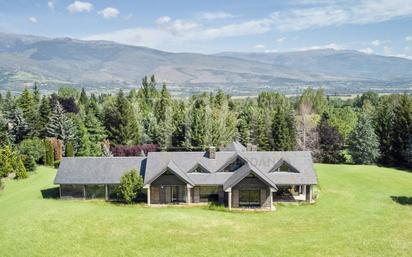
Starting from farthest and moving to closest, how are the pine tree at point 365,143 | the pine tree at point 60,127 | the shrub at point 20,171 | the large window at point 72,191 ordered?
1. the pine tree at point 60,127
2. the pine tree at point 365,143
3. the shrub at point 20,171
4. the large window at point 72,191

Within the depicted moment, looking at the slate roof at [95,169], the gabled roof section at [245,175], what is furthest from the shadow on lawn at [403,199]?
the slate roof at [95,169]

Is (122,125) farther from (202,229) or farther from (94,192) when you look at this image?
(202,229)

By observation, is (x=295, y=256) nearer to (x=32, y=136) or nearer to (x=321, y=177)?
(x=321, y=177)

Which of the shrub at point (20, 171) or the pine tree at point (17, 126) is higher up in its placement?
the pine tree at point (17, 126)

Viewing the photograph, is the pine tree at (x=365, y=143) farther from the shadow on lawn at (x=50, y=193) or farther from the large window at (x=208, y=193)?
the shadow on lawn at (x=50, y=193)

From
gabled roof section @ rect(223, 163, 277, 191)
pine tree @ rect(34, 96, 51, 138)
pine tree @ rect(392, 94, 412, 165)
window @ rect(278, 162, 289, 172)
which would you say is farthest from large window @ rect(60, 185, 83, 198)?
pine tree @ rect(392, 94, 412, 165)

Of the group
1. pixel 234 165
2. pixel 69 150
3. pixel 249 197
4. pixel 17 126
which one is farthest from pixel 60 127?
pixel 249 197
